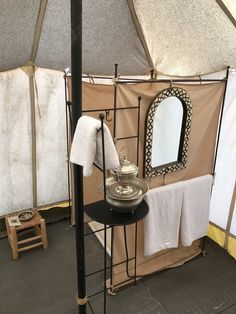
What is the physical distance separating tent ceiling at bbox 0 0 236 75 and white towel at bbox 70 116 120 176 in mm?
1002

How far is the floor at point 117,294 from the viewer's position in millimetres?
2320

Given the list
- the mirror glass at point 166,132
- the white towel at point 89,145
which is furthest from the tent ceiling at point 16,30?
the mirror glass at point 166,132

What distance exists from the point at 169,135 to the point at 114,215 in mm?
997

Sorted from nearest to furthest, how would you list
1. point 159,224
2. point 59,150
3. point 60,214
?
point 159,224, point 59,150, point 60,214

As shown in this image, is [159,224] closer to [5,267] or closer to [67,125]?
[67,125]

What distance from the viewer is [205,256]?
9.54ft

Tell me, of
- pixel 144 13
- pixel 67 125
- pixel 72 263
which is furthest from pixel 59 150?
pixel 144 13

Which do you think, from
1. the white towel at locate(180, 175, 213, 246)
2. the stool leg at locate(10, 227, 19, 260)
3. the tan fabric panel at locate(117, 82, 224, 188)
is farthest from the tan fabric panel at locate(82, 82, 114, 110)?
the stool leg at locate(10, 227, 19, 260)

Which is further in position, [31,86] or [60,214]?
[60,214]

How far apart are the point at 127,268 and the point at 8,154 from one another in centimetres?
169

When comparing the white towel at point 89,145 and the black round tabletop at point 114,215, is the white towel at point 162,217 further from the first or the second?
the white towel at point 89,145

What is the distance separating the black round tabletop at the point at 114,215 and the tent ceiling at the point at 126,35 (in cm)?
134

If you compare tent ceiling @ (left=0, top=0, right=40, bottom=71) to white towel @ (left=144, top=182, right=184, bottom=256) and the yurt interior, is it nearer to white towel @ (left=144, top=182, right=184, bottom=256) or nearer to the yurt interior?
the yurt interior

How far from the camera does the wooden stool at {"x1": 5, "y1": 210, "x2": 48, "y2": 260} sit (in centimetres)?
278
